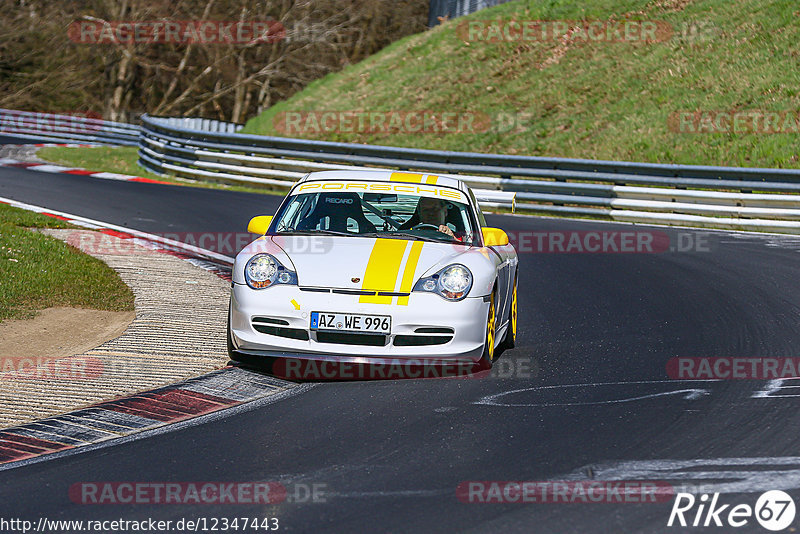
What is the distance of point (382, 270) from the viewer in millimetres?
7316

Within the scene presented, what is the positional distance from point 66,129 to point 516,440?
32386mm

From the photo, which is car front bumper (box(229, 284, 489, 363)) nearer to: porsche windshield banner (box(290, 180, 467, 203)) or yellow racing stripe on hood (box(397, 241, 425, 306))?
yellow racing stripe on hood (box(397, 241, 425, 306))

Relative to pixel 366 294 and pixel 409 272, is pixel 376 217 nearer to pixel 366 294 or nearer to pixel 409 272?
pixel 409 272

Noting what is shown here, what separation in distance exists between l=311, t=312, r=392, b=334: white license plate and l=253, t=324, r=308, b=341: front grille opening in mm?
112

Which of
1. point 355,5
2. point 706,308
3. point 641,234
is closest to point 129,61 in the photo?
point 355,5

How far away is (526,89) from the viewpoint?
1133 inches

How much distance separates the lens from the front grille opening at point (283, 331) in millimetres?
7121

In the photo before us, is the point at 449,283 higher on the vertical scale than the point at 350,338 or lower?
higher

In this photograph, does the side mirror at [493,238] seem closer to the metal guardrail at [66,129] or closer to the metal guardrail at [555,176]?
the metal guardrail at [555,176]

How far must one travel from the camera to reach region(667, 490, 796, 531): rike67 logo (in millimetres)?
4469
